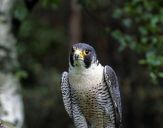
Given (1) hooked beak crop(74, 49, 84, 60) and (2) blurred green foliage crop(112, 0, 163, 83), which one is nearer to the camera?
(1) hooked beak crop(74, 49, 84, 60)

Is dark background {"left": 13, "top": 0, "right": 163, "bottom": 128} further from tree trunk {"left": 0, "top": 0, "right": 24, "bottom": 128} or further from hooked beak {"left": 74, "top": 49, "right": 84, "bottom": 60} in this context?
hooked beak {"left": 74, "top": 49, "right": 84, "bottom": 60}

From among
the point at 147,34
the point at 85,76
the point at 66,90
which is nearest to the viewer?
the point at 85,76

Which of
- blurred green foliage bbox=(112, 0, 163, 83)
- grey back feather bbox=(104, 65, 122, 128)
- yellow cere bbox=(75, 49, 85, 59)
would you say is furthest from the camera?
blurred green foliage bbox=(112, 0, 163, 83)

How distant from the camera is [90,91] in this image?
19.7ft

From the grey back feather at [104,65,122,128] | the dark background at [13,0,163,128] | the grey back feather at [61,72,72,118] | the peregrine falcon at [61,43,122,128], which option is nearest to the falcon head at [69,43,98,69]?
the peregrine falcon at [61,43,122,128]

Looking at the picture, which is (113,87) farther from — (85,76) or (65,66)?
(65,66)

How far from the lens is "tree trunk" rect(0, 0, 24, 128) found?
24.7ft

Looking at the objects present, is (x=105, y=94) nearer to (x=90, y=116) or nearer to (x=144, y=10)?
(x=90, y=116)

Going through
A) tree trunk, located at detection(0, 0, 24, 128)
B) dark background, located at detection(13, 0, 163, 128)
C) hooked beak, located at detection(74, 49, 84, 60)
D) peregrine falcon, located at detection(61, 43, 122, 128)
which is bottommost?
peregrine falcon, located at detection(61, 43, 122, 128)

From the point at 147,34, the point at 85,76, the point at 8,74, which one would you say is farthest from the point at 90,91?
the point at 8,74

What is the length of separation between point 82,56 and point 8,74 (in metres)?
2.18

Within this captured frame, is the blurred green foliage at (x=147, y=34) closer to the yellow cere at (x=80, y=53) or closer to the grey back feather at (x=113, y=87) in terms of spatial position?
the grey back feather at (x=113, y=87)

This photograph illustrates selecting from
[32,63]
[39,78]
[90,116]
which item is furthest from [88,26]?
[90,116]

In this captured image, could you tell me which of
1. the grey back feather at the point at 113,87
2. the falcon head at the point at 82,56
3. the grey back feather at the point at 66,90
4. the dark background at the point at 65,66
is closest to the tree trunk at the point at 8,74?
the grey back feather at the point at 66,90
